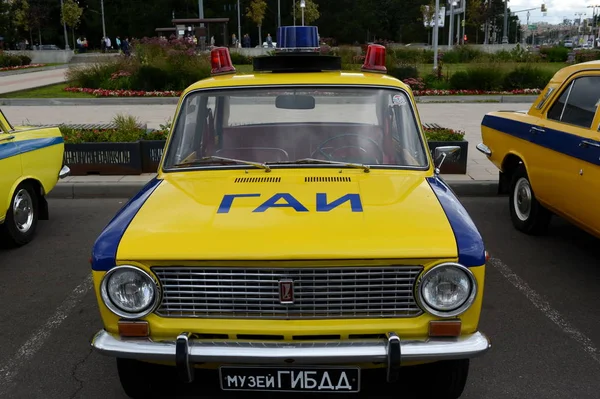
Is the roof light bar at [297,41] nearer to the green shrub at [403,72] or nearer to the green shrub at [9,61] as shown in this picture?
the green shrub at [403,72]

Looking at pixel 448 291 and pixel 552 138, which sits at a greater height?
pixel 552 138

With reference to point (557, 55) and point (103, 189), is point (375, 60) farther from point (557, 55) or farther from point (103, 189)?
point (557, 55)

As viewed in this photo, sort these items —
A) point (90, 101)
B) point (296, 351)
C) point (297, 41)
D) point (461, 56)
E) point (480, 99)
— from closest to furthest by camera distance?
point (296, 351), point (297, 41), point (90, 101), point (480, 99), point (461, 56)

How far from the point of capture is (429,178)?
4.01 meters

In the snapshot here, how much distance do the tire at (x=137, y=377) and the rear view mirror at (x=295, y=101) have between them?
6.37ft

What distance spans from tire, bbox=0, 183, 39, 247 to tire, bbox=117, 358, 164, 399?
12.3ft

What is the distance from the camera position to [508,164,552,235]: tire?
6859 millimetres

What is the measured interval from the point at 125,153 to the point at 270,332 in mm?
7459

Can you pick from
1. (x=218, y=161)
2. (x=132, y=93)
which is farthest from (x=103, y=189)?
(x=132, y=93)

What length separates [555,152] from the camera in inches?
240

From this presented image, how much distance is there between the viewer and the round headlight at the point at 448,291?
301cm

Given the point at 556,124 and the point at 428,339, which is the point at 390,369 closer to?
the point at 428,339

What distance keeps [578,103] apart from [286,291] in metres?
4.40

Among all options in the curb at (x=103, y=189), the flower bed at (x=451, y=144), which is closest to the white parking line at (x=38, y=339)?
the curb at (x=103, y=189)
